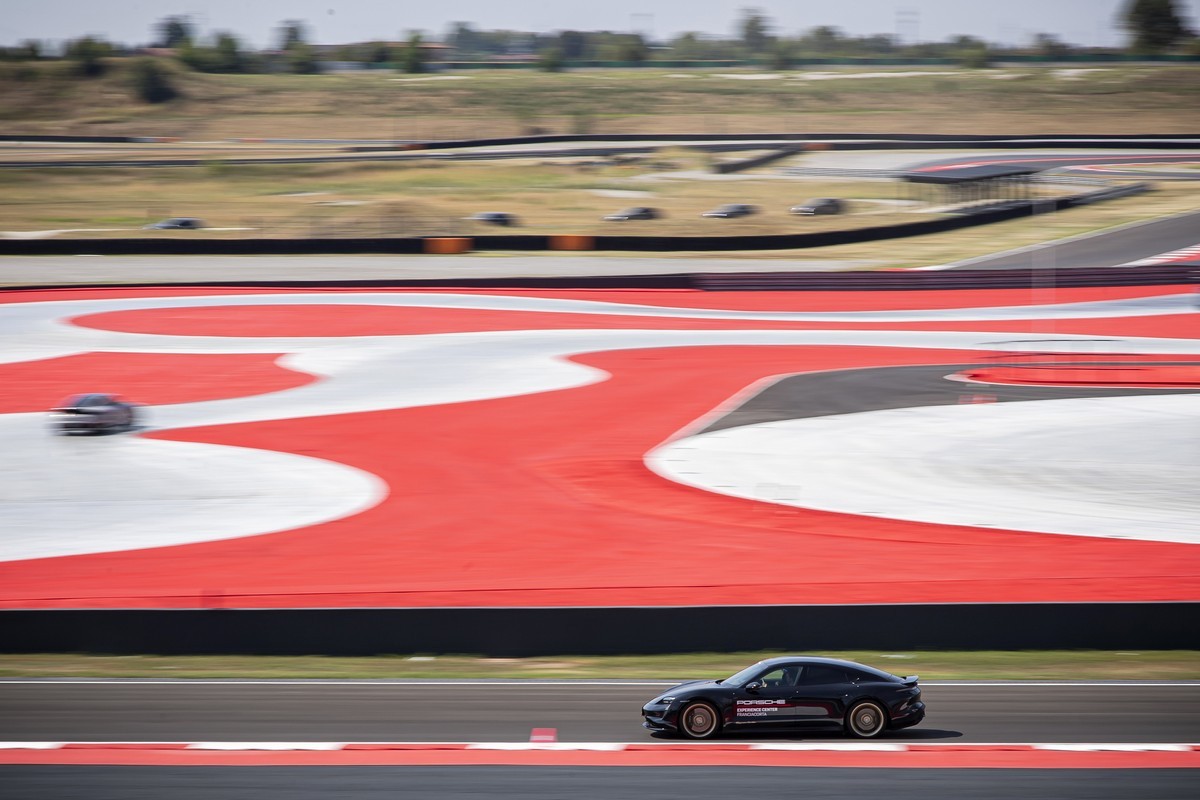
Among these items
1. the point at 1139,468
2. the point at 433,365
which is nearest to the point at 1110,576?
the point at 1139,468

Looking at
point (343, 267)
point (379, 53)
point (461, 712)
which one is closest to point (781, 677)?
point (461, 712)

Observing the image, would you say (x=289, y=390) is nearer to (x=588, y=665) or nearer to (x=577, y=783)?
(x=588, y=665)

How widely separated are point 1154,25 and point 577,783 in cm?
15565

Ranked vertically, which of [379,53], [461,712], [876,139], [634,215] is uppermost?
[379,53]

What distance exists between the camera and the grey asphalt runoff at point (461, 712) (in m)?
10.3

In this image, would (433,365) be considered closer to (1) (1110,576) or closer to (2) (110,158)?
(1) (1110,576)

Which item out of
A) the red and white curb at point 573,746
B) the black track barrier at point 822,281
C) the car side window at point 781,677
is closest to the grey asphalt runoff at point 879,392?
the black track barrier at point 822,281

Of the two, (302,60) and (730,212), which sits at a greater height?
(302,60)

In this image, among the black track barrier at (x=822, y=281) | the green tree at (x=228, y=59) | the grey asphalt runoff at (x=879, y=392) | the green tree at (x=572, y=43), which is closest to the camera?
the grey asphalt runoff at (x=879, y=392)

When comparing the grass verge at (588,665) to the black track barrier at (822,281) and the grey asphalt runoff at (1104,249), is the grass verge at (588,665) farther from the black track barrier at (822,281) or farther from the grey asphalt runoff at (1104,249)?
the grey asphalt runoff at (1104,249)

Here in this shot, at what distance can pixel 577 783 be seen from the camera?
29.9ft

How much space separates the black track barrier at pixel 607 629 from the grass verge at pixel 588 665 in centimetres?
9

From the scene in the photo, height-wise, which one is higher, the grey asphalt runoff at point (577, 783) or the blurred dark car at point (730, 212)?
the grey asphalt runoff at point (577, 783)

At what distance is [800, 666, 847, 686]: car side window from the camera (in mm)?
9992
